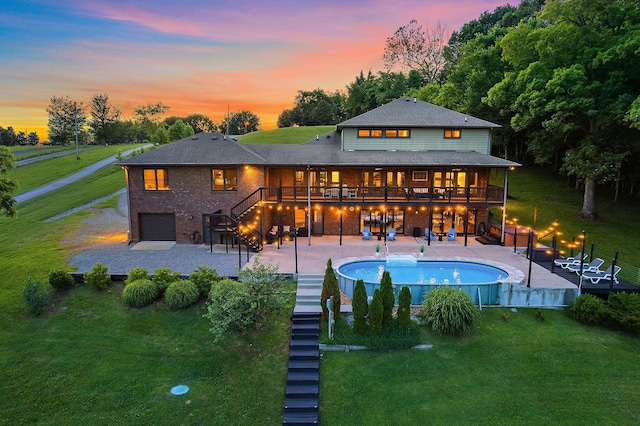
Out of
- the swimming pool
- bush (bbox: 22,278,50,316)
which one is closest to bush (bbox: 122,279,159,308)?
bush (bbox: 22,278,50,316)

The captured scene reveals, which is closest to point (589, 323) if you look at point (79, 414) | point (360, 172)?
point (360, 172)

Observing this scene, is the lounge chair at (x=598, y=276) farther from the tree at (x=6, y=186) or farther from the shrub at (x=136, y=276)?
the tree at (x=6, y=186)

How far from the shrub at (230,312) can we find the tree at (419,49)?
5124cm

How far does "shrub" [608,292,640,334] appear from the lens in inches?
491

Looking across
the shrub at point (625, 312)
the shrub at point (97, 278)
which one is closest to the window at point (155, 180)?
the shrub at point (97, 278)

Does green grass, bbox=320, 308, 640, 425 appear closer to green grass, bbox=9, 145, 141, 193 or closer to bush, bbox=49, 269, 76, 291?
bush, bbox=49, 269, 76, 291

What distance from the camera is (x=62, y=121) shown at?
82688 millimetres

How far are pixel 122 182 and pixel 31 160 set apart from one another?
28715 millimetres

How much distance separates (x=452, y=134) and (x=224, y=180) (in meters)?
15.3

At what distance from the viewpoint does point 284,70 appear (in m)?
41.2

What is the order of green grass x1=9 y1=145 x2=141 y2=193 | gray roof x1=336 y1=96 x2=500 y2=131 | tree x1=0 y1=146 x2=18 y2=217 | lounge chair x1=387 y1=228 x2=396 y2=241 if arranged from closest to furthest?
tree x1=0 y1=146 x2=18 y2=217 < lounge chair x1=387 y1=228 x2=396 y2=241 < gray roof x1=336 y1=96 x2=500 y2=131 < green grass x1=9 y1=145 x2=141 y2=193

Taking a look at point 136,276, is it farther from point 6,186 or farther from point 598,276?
point 598,276

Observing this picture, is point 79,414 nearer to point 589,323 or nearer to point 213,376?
point 213,376

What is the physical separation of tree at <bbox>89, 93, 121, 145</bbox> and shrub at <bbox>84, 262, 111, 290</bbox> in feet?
281
